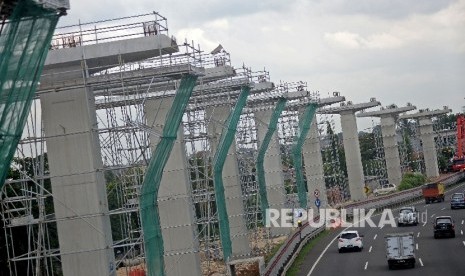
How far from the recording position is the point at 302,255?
46875 mm

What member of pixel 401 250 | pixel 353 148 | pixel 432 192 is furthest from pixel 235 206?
pixel 353 148

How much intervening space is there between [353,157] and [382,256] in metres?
36.9

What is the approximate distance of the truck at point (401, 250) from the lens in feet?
127

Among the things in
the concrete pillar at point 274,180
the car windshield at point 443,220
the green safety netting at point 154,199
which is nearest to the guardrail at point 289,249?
the concrete pillar at point 274,180

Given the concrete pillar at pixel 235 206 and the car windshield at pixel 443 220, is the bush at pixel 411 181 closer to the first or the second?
the car windshield at pixel 443 220

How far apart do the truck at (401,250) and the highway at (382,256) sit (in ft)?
1.18

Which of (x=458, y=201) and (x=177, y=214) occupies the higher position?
(x=177, y=214)

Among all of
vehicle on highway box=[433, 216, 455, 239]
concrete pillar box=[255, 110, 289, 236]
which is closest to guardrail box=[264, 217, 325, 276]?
concrete pillar box=[255, 110, 289, 236]

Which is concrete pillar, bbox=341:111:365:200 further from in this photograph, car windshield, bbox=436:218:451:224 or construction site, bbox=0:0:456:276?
construction site, bbox=0:0:456:276

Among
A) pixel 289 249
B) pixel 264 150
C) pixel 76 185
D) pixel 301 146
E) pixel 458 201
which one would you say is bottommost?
pixel 289 249

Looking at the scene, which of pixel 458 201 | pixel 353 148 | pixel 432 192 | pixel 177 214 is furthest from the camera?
pixel 353 148

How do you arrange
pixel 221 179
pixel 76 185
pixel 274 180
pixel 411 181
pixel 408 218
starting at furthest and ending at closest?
pixel 411 181
pixel 274 180
pixel 408 218
pixel 221 179
pixel 76 185

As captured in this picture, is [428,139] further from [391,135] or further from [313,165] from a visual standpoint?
[313,165]

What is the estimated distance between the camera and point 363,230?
58.6 m
